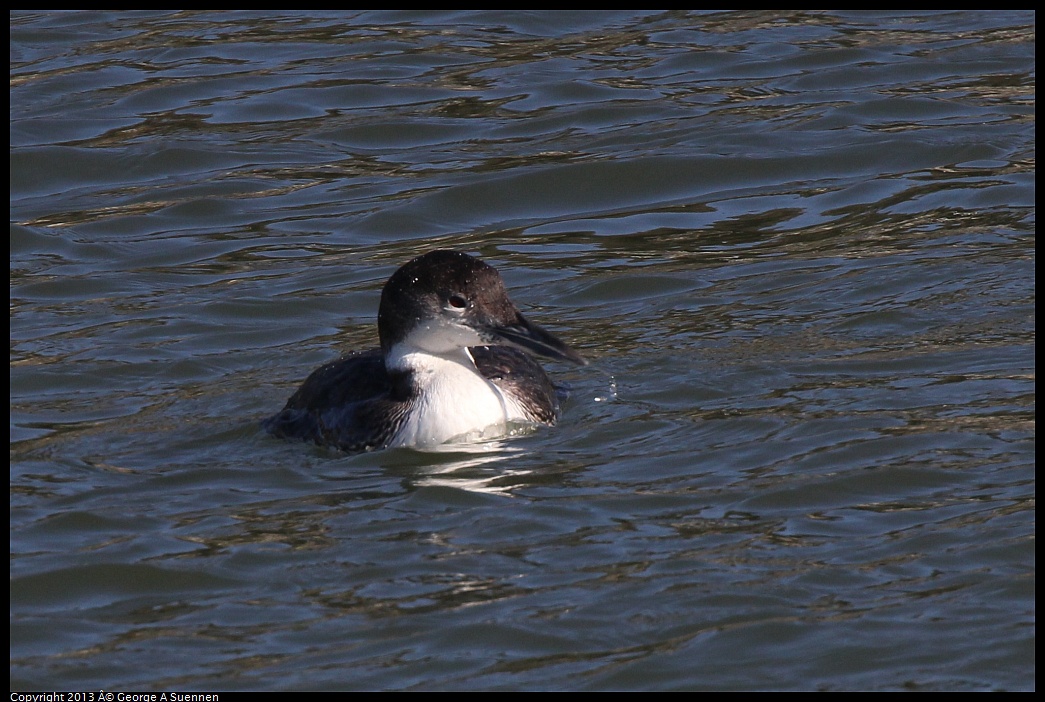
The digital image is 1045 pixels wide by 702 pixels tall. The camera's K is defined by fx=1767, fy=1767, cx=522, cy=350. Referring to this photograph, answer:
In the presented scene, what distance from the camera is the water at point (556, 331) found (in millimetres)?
6141

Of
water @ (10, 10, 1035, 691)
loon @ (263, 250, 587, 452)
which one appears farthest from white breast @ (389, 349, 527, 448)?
water @ (10, 10, 1035, 691)

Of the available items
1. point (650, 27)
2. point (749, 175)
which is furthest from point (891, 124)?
point (650, 27)

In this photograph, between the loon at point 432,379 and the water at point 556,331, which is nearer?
the water at point 556,331

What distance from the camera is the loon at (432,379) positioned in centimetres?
817

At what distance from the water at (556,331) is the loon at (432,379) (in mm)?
152

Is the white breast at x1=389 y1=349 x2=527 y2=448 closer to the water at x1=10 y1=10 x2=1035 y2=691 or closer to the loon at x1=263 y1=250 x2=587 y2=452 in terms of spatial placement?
the loon at x1=263 y1=250 x2=587 y2=452

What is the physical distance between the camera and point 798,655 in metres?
5.83

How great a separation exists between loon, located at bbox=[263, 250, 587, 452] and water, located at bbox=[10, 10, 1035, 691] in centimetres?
15

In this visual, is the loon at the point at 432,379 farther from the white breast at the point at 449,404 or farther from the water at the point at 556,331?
the water at the point at 556,331

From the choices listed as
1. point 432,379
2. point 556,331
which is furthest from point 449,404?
point 556,331

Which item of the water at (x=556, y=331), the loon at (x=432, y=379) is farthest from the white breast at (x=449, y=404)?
the water at (x=556, y=331)

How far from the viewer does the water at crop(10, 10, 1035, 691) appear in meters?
6.14
